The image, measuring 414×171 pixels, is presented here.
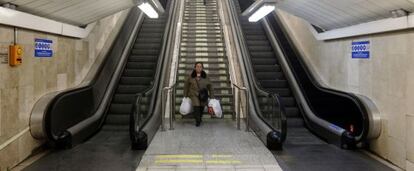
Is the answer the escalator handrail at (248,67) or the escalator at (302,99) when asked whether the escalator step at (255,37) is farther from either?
the escalator handrail at (248,67)

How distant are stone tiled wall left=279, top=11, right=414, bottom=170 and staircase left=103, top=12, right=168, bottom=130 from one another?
348cm

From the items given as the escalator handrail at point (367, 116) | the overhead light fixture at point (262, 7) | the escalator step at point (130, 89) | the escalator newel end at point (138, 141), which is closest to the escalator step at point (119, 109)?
the escalator step at point (130, 89)

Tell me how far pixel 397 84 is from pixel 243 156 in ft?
7.17

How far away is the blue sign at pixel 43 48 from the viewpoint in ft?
18.0

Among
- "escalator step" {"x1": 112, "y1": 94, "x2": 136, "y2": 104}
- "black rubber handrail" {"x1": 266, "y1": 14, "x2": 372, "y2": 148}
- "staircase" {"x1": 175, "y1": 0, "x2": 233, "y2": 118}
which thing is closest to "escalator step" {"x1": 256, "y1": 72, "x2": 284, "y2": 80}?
"black rubber handrail" {"x1": 266, "y1": 14, "x2": 372, "y2": 148}

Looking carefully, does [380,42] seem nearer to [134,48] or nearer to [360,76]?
[360,76]

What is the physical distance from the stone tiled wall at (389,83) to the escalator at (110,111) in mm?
3312

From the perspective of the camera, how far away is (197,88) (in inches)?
314

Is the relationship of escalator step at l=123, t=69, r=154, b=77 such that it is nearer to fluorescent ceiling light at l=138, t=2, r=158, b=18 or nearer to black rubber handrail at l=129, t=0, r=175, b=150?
black rubber handrail at l=129, t=0, r=175, b=150

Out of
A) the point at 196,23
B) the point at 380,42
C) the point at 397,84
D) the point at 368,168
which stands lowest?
the point at 368,168

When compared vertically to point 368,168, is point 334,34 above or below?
above

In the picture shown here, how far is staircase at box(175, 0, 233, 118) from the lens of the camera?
9.53 meters

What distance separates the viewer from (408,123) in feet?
15.3

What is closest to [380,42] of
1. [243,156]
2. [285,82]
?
[243,156]
